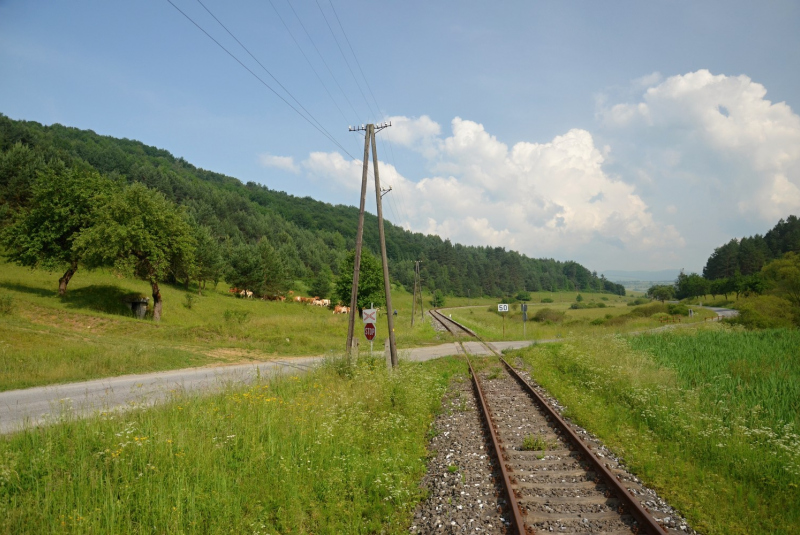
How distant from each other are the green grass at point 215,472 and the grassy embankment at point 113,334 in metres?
9.15

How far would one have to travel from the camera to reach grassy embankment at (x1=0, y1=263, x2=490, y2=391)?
622 inches

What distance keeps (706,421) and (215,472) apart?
952cm

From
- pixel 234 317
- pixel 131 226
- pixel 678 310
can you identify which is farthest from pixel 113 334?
pixel 678 310

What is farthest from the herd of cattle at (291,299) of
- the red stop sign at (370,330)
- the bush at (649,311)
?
the red stop sign at (370,330)

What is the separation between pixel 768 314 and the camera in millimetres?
36531

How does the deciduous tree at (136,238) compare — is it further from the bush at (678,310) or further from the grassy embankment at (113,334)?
the bush at (678,310)

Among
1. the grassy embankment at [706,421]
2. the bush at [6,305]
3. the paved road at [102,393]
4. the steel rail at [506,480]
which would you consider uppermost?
the bush at [6,305]

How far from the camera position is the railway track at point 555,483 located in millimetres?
5590

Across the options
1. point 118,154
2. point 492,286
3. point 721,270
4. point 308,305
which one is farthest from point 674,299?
point 118,154

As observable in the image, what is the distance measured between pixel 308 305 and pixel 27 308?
127 ft

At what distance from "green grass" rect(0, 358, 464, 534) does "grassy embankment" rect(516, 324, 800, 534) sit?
4122 millimetres

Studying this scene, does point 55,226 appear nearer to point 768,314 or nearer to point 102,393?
point 102,393

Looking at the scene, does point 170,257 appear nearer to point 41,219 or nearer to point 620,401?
point 41,219

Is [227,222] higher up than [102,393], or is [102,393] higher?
[227,222]
